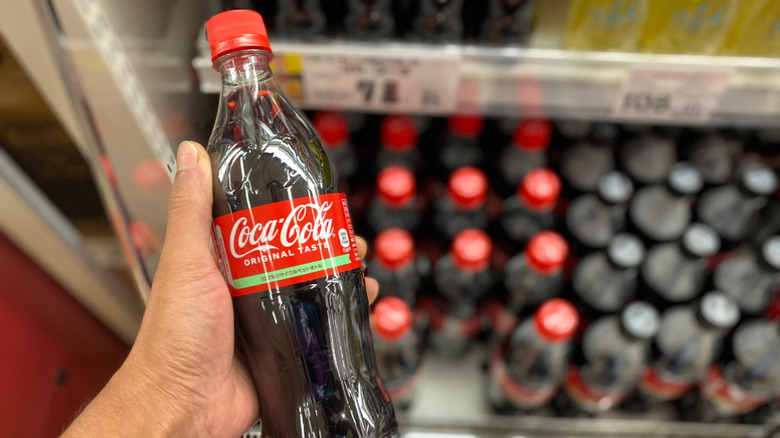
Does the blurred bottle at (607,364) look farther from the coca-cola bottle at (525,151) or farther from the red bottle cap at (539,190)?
the coca-cola bottle at (525,151)

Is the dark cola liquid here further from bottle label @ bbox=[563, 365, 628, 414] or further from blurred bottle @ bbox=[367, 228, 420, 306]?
bottle label @ bbox=[563, 365, 628, 414]

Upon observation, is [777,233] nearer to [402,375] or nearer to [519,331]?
[519,331]

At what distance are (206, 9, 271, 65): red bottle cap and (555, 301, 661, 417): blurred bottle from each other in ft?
2.85

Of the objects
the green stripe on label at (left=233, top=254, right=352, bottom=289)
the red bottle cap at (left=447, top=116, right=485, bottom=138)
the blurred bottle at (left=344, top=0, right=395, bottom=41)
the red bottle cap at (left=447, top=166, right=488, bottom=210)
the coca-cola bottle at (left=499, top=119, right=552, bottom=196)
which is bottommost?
the green stripe on label at (left=233, top=254, right=352, bottom=289)

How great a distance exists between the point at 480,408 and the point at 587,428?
24cm

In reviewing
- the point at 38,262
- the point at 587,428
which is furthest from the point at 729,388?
the point at 38,262

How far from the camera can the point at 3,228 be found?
107 centimetres

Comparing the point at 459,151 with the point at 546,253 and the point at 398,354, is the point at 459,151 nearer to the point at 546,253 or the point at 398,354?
the point at 546,253

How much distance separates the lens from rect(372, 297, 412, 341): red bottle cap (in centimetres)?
93

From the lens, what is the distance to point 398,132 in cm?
112

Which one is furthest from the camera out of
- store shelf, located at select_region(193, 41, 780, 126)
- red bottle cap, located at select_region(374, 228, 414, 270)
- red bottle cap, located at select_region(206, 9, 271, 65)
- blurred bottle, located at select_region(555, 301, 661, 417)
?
blurred bottle, located at select_region(555, 301, 661, 417)

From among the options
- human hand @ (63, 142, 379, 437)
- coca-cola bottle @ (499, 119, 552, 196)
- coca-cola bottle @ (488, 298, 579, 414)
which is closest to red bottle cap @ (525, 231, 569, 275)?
coca-cola bottle @ (488, 298, 579, 414)

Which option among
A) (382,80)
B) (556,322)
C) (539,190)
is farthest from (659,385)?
(382,80)

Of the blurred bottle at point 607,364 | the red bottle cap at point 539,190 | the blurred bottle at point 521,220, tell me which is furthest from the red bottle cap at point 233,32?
the blurred bottle at point 607,364
